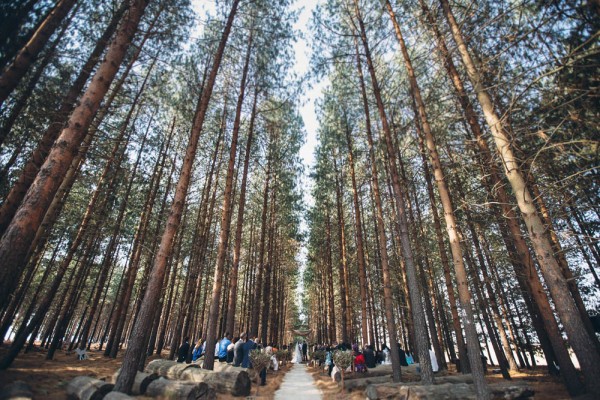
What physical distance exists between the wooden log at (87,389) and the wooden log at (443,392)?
6.60 meters

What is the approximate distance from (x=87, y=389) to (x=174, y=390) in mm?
1765

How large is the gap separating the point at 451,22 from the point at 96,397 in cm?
1261

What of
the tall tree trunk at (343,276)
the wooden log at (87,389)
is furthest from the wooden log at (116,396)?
the tall tree trunk at (343,276)

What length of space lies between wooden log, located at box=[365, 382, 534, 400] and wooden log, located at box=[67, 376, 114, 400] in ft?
21.7

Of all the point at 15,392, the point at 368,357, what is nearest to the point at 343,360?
the point at 368,357

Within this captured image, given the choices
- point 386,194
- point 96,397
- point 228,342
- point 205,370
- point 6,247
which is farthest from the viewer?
point 386,194

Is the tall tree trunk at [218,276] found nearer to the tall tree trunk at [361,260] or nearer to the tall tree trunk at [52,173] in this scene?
the tall tree trunk at [52,173]

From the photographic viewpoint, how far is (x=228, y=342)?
40.5 ft

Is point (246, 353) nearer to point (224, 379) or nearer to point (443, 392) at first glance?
point (224, 379)

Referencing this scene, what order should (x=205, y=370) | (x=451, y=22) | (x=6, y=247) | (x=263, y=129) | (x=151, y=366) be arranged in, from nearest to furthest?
(x=6, y=247), (x=451, y=22), (x=205, y=370), (x=151, y=366), (x=263, y=129)

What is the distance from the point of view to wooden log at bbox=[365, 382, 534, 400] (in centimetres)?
630

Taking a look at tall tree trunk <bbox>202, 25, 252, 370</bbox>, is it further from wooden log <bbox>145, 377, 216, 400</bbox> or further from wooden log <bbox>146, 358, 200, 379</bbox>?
wooden log <bbox>145, 377, 216, 400</bbox>

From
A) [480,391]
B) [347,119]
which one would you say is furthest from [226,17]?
[480,391]

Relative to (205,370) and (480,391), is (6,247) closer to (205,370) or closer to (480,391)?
(205,370)
